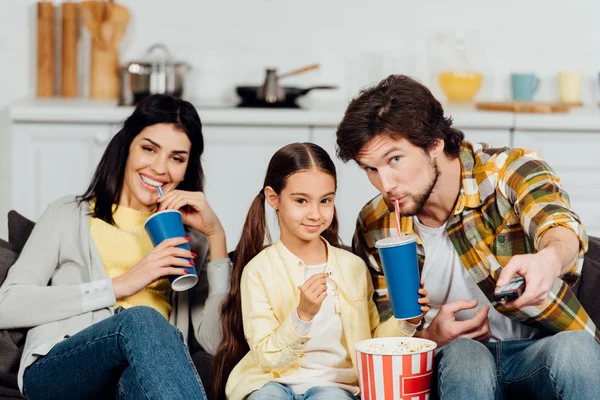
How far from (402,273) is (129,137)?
3.15 ft

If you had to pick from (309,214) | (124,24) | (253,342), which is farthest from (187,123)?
(124,24)

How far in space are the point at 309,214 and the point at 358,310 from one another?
25 cm

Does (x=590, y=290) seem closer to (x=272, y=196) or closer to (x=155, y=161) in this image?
(x=272, y=196)

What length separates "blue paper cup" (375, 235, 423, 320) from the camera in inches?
77.5

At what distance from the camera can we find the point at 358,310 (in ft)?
7.39

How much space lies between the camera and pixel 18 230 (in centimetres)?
262

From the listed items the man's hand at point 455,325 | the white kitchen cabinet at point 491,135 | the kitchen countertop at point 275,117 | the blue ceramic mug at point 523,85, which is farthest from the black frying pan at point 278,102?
the man's hand at point 455,325

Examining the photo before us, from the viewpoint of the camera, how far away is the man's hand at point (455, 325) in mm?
2098

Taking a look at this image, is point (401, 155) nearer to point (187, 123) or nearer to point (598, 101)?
point (187, 123)

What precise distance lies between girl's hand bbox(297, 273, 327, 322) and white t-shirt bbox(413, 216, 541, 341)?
38 centimetres

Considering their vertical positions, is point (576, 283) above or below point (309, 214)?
below

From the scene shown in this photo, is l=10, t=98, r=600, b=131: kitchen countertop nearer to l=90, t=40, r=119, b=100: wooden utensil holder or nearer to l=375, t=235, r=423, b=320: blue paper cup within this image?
l=90, t=40, r=119, b=100: wooden utensil holder

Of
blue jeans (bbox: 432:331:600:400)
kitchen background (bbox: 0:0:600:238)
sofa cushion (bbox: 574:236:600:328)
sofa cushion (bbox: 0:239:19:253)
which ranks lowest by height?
blue jeans (bbox: 432:331:600:400)

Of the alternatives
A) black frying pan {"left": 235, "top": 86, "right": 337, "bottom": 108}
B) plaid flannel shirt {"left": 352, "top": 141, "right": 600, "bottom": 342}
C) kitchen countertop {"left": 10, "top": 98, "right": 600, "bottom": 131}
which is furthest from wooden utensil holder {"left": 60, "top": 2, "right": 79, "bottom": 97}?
plaid flannel shirt {"left": 352, "top": 141, "right": 600, "bottom": 342}
